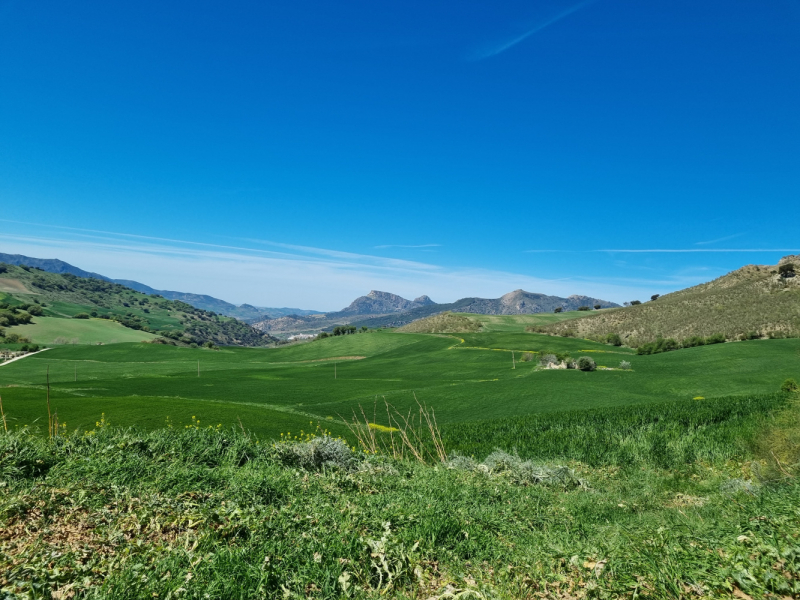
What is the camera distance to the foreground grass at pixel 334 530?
4113mm

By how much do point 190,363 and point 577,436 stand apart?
274 feet

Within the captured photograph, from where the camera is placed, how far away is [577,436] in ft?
58.4

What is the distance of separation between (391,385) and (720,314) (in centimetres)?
7244

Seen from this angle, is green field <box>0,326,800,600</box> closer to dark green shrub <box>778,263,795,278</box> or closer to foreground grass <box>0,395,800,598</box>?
foreground grass <box>0,395,800,598</box>

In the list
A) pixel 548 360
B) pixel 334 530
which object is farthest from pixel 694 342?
pixel 334 530

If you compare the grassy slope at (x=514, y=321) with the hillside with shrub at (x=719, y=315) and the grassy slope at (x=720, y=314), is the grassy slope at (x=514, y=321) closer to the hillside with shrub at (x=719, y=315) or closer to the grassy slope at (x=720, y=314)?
the hillside with shrub at (x=719, y=315)

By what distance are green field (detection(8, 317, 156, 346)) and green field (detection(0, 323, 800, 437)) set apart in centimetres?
2475

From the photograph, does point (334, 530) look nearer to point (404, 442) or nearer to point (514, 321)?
point (404, 442)

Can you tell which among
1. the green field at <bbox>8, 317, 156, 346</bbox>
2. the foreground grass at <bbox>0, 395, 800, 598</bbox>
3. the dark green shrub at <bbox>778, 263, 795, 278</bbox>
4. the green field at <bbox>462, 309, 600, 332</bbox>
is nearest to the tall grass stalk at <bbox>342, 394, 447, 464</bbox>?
the foreground grass at <bbox>0, 395, 800, 598</bbox>

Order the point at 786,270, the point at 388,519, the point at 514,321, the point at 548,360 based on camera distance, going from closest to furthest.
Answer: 1. the point at 388,519
2. the point at 548,360
3. the point at 786,270
4. the point at 514,321

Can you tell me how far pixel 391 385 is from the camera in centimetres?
5091

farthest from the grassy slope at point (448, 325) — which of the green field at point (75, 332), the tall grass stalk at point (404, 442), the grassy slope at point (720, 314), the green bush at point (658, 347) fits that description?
the tall grass stalk at point (404, 442)

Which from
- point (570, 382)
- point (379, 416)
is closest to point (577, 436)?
point (379, 416)

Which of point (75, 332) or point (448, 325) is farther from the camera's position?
point (448, 325)
